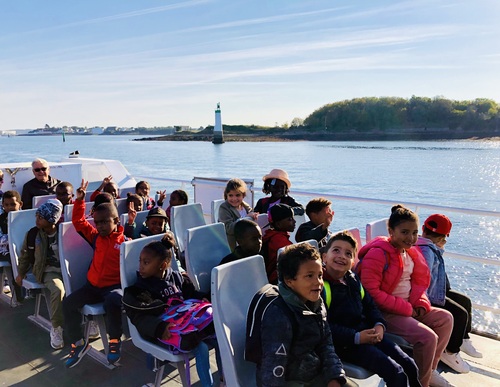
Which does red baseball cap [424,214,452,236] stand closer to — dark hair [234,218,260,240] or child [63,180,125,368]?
dark hair [234,218,260,240]

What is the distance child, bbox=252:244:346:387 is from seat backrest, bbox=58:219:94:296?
168cm

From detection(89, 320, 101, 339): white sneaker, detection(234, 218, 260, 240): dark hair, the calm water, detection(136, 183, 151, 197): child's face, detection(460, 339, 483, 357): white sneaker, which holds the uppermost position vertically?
detection(234, 218, 260, 240): dark hair

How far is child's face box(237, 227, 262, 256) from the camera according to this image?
8.96 ft

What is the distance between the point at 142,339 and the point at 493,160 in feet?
175

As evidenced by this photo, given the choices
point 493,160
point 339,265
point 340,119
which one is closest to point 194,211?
point 339,265

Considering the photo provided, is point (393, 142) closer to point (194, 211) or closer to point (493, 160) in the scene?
point (493, 160)

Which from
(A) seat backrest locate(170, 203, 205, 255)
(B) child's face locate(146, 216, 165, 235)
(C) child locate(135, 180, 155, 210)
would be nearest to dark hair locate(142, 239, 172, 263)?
(B) child's face locate(146, 216, 165, 235)

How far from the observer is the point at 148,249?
8.19 ft

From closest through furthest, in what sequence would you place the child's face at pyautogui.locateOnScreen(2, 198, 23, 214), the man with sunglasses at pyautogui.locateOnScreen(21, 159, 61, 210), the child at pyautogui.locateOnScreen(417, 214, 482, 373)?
1. the child at pyautogui.locateOnScreen(417, 214, 482, 373)
2. the child's face at pyautogui.locateOnScreen(2, 198, 23, 214)
3. the man with sunglasses at pyautogui.locateOnScreen(21, 159, 61, 210)

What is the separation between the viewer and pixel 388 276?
104 inches

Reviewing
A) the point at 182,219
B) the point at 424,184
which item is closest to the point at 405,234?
the point at 182,219

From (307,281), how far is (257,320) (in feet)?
0.88

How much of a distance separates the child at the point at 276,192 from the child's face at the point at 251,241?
4.87ft

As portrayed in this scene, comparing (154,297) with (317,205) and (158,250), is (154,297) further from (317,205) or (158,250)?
(317,205)
